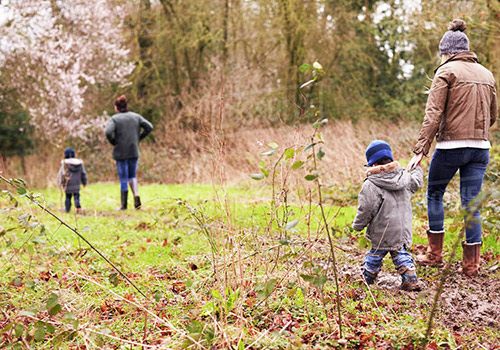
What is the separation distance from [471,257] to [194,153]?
13.1 m

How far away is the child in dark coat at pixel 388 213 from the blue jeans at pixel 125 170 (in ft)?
18.7

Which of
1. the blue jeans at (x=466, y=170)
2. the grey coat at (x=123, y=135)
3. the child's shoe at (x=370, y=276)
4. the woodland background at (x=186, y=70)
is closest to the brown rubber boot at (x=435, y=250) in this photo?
the blue jeans at (x=466, y=170)

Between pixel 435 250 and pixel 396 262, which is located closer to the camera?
pixel 396 262

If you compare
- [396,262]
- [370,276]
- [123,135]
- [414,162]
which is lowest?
[370,276]

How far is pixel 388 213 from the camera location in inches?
148

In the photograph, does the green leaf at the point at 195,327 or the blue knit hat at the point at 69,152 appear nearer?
the green leaf at the point at 195,327

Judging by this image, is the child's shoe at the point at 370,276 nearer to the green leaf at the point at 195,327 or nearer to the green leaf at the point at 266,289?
the green leaf at the point at 266,289

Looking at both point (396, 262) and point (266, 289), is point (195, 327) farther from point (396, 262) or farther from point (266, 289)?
point (396, 262)

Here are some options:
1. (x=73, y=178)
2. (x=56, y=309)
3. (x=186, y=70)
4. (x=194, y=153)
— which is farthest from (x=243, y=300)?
(x=186, y=70)

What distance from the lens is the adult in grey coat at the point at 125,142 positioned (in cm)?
838

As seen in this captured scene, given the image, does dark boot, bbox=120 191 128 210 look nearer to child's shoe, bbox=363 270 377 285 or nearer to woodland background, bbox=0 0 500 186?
woodland background, bbox=0 0 500 186

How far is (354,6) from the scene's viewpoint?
18.1 m

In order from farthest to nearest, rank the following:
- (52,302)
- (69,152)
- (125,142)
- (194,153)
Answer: (194,153), (69,152), (125,142), (52,302)

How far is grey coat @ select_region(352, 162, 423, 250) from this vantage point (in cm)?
374
